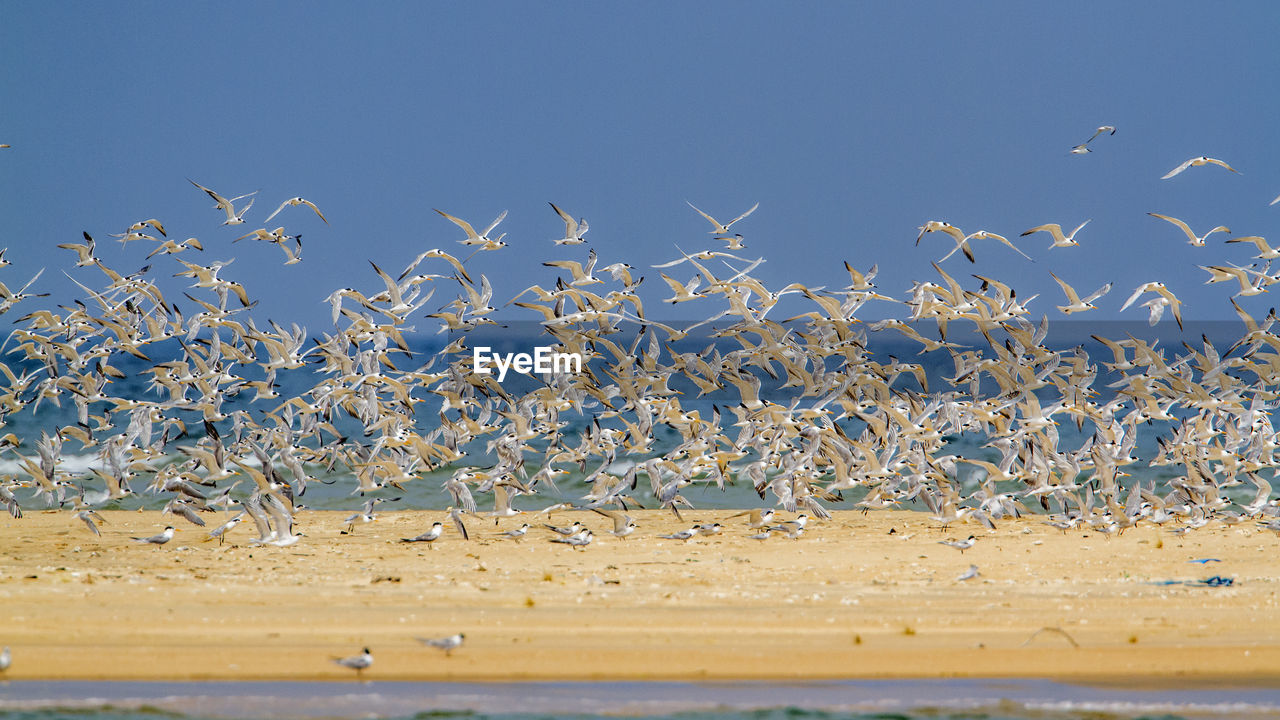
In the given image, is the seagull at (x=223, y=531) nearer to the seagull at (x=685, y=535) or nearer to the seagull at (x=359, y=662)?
the seagull at (x=685, y=535)

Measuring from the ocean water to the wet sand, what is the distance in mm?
314

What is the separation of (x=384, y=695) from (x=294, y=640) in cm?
190

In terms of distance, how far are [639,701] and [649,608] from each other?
3.26 m

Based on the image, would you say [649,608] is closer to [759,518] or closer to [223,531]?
[759,518]

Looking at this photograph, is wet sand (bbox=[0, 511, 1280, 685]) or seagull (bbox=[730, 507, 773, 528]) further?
seagull (bbox=[730, 507, 773, 528])

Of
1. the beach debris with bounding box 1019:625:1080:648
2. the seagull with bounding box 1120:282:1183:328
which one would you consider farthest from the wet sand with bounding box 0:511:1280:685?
the seagull with bounding box 1120:282:1183:328

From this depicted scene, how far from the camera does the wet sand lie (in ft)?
35.7

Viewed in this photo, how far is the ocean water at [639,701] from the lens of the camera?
9.52 m

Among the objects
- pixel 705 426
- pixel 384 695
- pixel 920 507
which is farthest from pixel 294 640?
pixel 920 507

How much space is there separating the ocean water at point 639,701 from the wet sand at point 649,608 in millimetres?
314

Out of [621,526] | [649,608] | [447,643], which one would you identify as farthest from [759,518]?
[447,643]

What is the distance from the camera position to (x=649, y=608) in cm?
1320

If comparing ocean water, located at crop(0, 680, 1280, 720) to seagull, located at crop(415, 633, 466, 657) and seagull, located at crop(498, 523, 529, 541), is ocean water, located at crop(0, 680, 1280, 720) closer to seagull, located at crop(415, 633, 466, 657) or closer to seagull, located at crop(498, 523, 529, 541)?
seagull, located at crop(415, 633, 466, 657)

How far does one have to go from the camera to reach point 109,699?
972 centimetres
